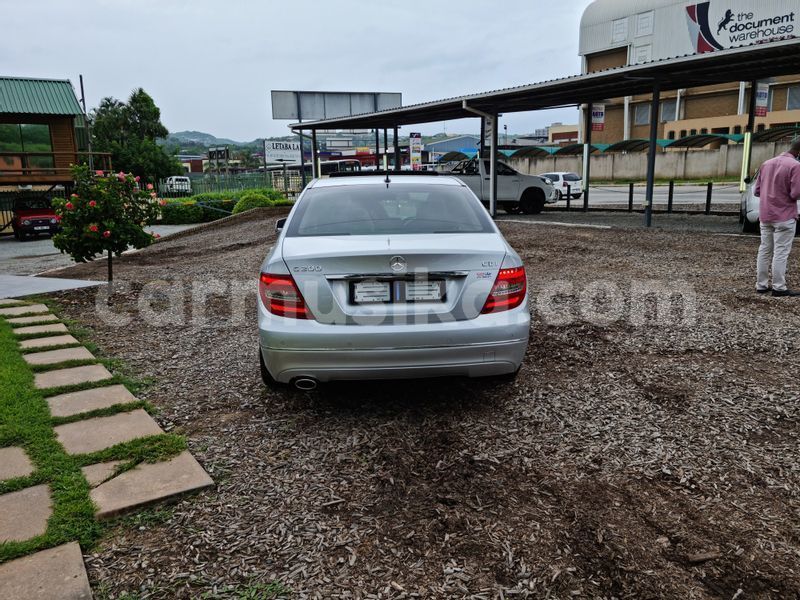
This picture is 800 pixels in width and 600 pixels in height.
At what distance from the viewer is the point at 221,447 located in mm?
3730

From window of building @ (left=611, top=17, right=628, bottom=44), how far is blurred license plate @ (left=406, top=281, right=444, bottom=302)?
64.3 metres

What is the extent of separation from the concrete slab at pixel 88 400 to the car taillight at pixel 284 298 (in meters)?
1.45

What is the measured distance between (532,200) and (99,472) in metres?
18.5

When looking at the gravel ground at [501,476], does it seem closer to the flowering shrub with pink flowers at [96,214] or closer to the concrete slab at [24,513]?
the concrete slab at [24,513]

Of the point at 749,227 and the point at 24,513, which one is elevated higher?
the point at 749,227

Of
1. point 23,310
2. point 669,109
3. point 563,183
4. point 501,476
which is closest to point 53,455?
point 501,476

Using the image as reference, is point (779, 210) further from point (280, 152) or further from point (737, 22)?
point (737, 22)

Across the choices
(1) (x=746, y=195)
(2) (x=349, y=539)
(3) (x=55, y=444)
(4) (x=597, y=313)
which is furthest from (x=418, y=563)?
(1) (x=746, y=195)

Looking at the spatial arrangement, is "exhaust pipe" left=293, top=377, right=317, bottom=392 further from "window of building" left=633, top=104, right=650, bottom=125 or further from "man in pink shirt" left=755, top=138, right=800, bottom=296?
"window of building" left=633, top=104, right=650, bottom=125

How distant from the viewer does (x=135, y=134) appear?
5356cm

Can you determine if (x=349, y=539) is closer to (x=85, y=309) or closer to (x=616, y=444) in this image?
(x=616, y=444)

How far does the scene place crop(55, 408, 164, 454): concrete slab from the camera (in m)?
3.71

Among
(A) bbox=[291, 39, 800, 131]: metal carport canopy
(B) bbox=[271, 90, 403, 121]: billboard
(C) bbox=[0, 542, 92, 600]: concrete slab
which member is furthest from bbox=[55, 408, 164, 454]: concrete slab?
(B) bbox=[271, 90, 403, 121]: billboard

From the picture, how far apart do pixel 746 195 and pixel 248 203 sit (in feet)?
52.6
